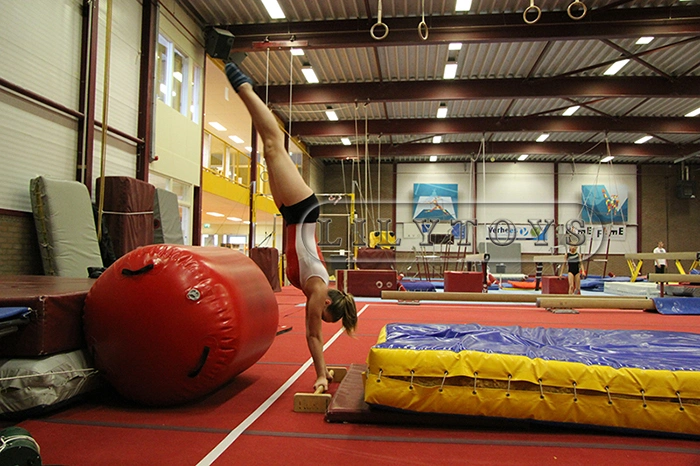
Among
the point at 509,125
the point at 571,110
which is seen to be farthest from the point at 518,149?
the point at 571,110

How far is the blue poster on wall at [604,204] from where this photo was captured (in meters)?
19.0

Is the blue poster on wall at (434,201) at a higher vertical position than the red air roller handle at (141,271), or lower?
higher

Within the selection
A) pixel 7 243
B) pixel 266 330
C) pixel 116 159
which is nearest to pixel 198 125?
pixel 116 159

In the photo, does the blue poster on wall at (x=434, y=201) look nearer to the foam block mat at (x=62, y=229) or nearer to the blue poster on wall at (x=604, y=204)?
the blue poster on wall at (x=604, y=204)

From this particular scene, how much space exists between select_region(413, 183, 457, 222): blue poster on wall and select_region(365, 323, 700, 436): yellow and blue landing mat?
17071 mm

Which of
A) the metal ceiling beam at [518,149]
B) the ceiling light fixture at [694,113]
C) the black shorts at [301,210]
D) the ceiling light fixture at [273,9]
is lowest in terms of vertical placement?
the black shorts at [301,210]

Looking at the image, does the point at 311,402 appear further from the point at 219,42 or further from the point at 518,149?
the point at 518,149

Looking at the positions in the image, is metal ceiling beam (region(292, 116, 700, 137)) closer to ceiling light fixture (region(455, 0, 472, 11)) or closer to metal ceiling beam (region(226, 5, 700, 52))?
metal ceiling beam (region(226, 5, 700, 52))

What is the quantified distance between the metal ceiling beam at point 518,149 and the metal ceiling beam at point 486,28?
8.04 metres

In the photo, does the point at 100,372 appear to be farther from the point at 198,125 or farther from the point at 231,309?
the point at 198,125

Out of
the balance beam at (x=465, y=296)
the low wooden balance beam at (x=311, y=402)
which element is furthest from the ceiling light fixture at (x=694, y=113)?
the low wooden balance beam at (x=311, y=402)

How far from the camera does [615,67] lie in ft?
36.1

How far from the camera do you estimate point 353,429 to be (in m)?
2.38

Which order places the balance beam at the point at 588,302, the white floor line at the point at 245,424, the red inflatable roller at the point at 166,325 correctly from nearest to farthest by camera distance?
1. the white floor line at the point at 245,424
2. the red inflatable roller at the point at 166,325
3. the balance beam at the point at 588,302
